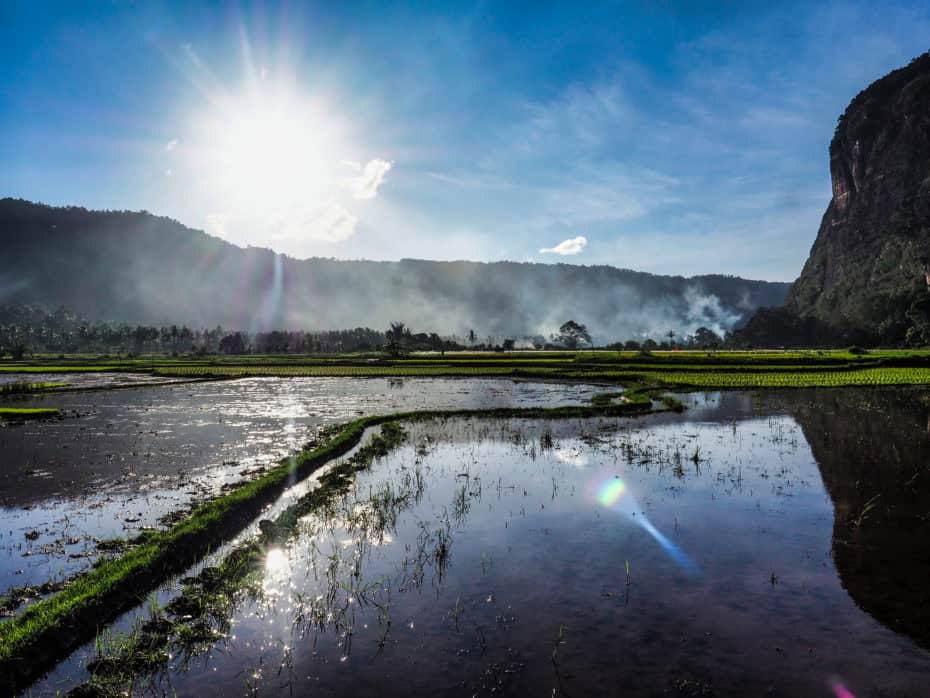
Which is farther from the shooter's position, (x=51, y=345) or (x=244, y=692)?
(x=51, y=345)

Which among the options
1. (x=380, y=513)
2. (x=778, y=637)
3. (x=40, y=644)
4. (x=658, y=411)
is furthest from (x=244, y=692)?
(x=658, y=411)

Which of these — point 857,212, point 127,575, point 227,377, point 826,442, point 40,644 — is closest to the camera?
point 40,644

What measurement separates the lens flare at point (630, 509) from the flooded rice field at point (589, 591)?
7 centimetres

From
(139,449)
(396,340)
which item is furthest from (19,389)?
(396,340)

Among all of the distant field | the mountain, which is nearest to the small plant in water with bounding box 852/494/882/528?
the distant field

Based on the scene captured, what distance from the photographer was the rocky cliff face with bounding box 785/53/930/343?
125688mm

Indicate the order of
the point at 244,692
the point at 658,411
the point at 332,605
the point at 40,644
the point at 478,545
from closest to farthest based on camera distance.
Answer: the point at 244,692 → the point at 40,644 → the point at 332,605 → the point at 478,545 → the point at 658,411

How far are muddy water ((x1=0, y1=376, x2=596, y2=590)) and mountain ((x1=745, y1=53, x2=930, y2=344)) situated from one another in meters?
120

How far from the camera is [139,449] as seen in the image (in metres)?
20.3

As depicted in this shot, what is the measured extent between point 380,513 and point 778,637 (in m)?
8.41

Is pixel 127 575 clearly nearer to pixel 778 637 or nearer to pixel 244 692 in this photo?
pixel 244 692

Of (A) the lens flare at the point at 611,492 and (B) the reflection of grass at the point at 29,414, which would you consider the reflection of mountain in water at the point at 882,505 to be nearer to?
(A) the lens flare at the point at 611,492

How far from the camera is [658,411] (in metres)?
30.2

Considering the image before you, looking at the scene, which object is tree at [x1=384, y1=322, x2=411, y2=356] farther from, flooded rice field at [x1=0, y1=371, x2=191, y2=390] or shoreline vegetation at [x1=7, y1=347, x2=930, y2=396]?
flooded rice field at [x1=0, y1=371, x2=191, y2=390]
